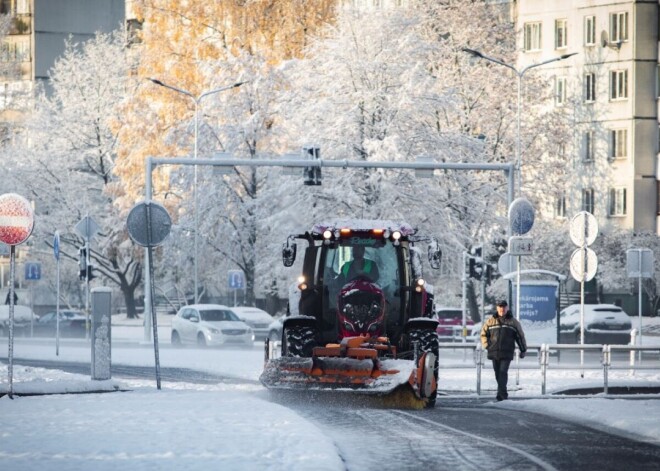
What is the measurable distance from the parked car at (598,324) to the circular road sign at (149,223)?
114 feet

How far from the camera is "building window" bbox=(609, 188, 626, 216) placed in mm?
75188

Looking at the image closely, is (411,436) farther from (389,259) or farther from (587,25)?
(587,25)

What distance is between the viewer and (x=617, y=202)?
2975 inches

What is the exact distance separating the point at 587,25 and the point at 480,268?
127 feet

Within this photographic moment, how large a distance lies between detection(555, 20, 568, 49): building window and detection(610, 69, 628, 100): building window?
3.82 m

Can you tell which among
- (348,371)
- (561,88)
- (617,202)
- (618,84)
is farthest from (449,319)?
(348,371)

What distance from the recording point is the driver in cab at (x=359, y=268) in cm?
2347

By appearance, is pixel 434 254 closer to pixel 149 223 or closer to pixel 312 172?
pixel 149 223

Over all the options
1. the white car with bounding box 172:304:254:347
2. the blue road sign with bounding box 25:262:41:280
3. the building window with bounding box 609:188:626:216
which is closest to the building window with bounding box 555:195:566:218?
the building window with bounding box 609:188:626:216

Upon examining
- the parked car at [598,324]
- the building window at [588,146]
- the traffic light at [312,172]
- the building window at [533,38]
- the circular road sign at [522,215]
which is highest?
the building window at [533,38]

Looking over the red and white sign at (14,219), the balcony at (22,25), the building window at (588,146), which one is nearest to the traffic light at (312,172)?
the red and white sign at (14,219)

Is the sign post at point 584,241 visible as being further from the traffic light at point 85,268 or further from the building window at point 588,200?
the building window at point 588,200

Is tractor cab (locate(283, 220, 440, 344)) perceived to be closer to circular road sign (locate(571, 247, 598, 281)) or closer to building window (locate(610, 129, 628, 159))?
circular road sign (locate(571, 247, 598, 281))

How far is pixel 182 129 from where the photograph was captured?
5903cm
